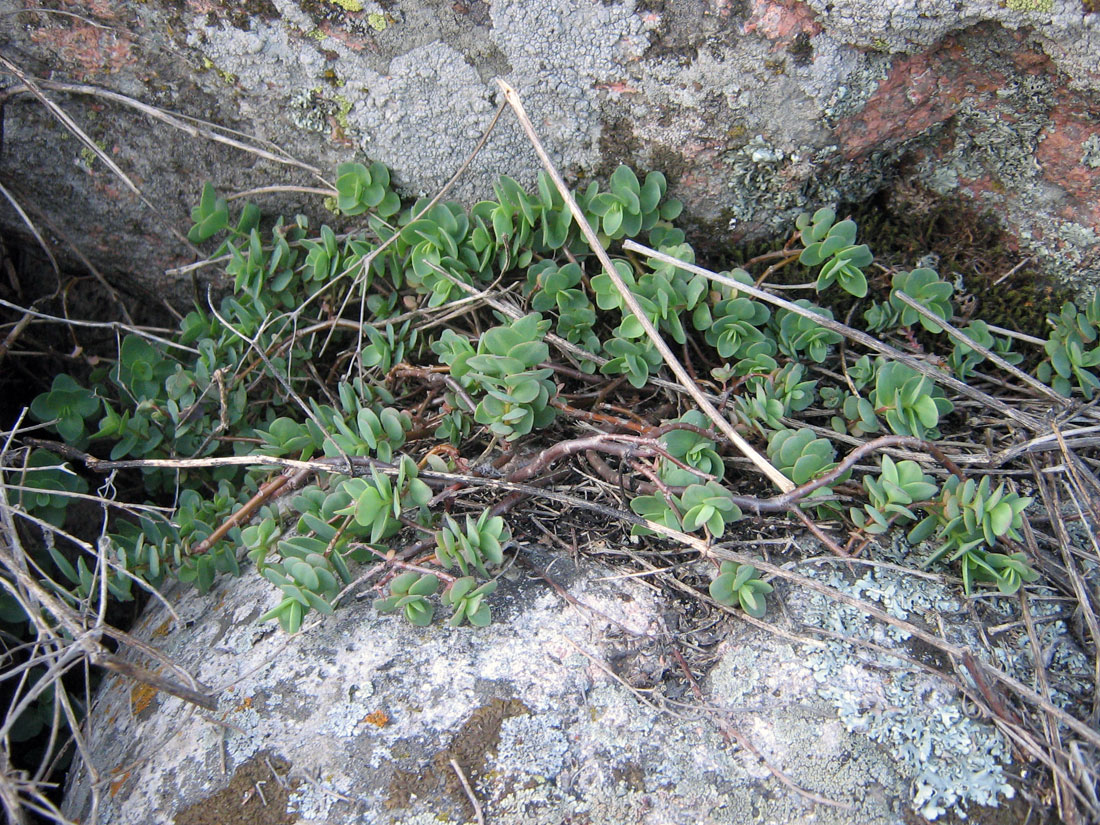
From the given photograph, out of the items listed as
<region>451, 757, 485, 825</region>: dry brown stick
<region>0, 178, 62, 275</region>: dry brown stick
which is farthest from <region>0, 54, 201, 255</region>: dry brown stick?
<region>451, 757, 485, 825</region>: dry brown stick

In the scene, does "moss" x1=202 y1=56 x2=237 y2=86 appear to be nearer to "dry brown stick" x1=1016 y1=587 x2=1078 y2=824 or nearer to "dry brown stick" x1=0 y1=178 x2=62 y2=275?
"dry brown stick" x1=0 y1=178 x2=62 y2=275

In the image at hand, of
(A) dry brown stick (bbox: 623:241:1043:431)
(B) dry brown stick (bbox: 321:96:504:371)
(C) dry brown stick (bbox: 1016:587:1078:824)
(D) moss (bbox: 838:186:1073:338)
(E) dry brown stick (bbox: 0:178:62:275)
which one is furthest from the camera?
(E) dry brown stick (bbox: 0:178:62:275)

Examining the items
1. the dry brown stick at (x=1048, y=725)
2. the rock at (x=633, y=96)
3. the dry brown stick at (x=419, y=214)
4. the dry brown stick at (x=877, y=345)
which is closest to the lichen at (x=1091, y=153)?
the rock at (x=633, y=96)

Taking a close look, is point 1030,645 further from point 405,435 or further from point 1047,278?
point 405,435

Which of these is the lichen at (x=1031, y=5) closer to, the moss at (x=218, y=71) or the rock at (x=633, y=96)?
the rock at (x=633, y=96)

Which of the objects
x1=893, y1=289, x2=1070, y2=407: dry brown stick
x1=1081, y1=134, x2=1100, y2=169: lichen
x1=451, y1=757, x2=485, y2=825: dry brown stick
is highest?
x1=1081, y1=134, x2=1100, y2=169: lichen

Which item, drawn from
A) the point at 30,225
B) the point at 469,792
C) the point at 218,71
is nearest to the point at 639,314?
the point at 469,792
